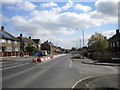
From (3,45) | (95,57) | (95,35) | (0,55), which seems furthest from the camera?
(95,35)

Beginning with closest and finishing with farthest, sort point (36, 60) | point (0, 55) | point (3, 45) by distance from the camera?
point (36, 60)
point (0, 55)
point (3, 45)

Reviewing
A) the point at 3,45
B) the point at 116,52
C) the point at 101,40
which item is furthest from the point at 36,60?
the point at 116,52

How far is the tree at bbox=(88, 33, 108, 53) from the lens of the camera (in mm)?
49478

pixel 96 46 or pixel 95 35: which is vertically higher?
pixel 95 35

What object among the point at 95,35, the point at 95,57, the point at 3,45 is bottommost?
the point at 95,57

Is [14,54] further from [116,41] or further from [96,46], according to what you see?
[116,41]

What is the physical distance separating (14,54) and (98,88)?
159 ft

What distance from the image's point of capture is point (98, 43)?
4997cm

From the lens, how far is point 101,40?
164ft

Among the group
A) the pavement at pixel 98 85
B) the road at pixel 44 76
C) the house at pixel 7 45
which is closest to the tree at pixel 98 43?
the house at pixel 7 45

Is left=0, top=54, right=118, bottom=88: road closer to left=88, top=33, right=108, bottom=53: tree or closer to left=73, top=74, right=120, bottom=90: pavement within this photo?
left=73, top=74, right=120, bottom=90: pavement

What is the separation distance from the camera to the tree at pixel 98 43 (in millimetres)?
49478

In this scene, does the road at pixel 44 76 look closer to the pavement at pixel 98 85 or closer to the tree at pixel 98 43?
the pavement at pixel 98 85

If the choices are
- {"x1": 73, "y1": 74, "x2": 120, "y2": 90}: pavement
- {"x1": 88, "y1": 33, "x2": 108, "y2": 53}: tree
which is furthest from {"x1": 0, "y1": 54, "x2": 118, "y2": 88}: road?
{"x1": 88, "y1": 33, "x2": 108, "y2": 53}: tree
